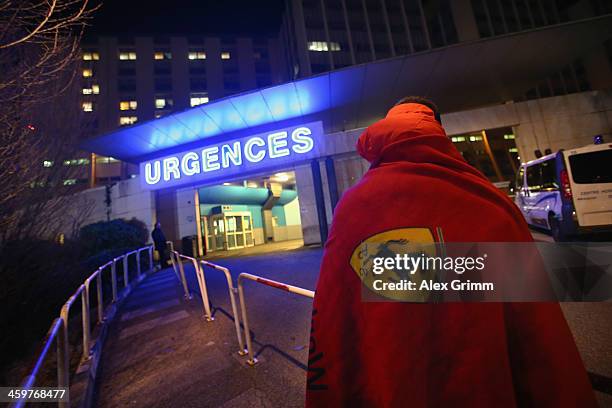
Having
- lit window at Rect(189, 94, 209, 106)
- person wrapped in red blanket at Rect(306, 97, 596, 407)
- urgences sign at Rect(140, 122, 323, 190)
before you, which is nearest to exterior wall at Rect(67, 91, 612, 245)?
urgences sign at Rect(140, 122, 323, 190)

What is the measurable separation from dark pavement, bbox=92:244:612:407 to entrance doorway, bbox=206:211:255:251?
39.4 feet

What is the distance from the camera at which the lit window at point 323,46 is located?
1496 inches

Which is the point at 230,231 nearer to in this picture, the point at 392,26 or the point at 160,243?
the point at 160,243

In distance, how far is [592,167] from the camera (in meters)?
5.76

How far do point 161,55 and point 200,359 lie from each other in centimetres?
5376

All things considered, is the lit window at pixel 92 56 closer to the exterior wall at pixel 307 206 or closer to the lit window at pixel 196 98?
the lit window at pixel 196 98

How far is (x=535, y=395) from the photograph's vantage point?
0.81 meters

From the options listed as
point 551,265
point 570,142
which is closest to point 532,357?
point 551,265

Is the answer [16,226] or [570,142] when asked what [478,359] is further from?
[570,142]

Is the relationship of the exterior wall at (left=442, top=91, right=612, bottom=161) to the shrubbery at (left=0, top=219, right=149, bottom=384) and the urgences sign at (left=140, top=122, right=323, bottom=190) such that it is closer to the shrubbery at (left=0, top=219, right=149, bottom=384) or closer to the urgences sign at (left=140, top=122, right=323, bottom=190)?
the urgences sign at (left=140, top=122, right=323, bottom=190)

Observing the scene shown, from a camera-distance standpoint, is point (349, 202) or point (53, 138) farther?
point (53, 138)

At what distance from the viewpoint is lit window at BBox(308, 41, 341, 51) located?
38000mm

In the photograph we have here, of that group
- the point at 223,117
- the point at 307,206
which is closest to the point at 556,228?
the point at 307,206

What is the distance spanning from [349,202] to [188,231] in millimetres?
16016
